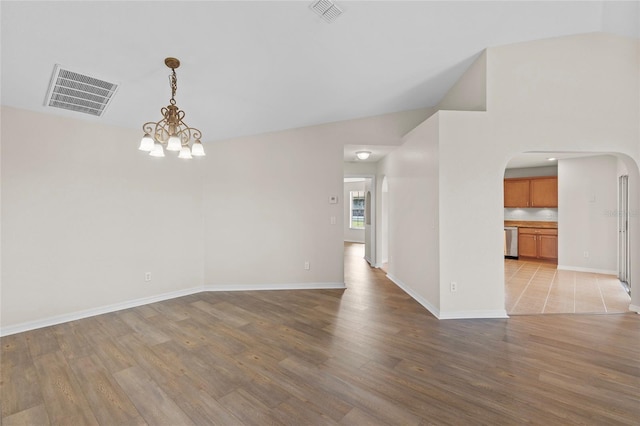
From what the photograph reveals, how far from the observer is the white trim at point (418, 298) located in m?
3.61

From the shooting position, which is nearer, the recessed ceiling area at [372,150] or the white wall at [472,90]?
the white wall at [472,90]

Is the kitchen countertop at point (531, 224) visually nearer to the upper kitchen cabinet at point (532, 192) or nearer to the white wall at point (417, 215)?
the upper kitchen cabinet at point (532, 192)

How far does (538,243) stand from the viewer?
6.95m

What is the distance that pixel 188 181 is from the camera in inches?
178

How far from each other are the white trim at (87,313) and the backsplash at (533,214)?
8055 mm

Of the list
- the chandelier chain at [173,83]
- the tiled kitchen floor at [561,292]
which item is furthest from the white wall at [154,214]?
the tiled kitchen floor at [561,292]

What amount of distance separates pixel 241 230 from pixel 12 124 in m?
2.97

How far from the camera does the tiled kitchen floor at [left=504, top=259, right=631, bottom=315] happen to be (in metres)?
3.78

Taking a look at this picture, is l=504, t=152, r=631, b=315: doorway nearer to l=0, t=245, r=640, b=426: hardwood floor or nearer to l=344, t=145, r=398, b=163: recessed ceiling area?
l=0, t=245, r=640, b=426: hardwood floor

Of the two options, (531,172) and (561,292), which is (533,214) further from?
(561,292)

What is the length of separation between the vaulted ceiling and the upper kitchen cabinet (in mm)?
4017

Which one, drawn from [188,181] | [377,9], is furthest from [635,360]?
[188,181]

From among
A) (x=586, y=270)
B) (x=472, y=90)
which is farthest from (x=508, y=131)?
(x=586, y=270)

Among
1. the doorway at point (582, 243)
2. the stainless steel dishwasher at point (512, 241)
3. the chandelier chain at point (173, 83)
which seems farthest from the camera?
the stainless steel dishwasher at point (512, 241)
